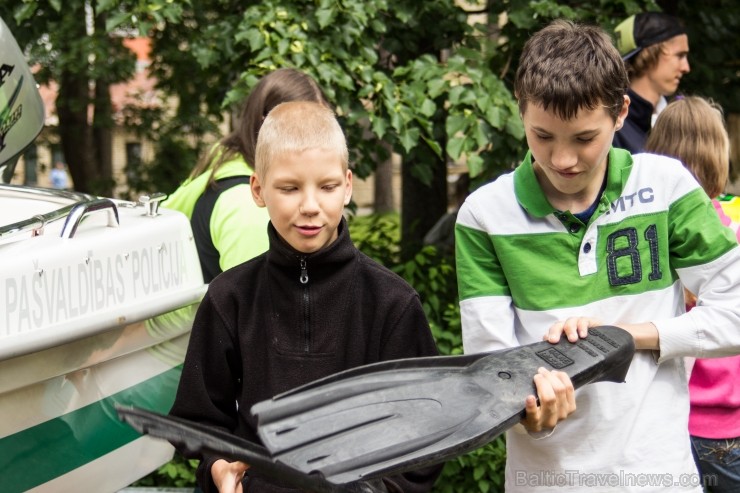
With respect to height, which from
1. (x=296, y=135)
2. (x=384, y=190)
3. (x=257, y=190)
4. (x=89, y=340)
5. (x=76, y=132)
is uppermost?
(x=296, y=135)

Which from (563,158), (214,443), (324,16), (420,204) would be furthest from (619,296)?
(420,204)

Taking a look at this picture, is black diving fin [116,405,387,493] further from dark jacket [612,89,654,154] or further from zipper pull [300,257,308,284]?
dark jacket [612,89,654,154]

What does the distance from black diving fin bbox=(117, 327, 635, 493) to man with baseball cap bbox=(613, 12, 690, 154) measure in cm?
220

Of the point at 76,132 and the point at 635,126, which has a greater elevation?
the point at 635,126

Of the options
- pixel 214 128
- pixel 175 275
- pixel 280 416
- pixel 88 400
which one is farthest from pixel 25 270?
pixel 214 128

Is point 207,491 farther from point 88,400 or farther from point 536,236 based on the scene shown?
point 536,236

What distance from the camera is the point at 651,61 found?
4.35m

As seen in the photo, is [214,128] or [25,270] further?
[214,128]

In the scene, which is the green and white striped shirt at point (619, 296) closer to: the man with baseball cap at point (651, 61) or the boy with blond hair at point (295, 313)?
the boy with blond hair at point (295, 313)

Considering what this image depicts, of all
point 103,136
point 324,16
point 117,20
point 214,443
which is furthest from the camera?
point 103,136

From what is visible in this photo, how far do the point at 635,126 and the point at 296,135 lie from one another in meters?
2.22

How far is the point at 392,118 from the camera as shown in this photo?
4.73 m

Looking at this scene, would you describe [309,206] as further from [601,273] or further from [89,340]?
[89,340]

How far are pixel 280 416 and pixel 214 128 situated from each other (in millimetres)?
8529
